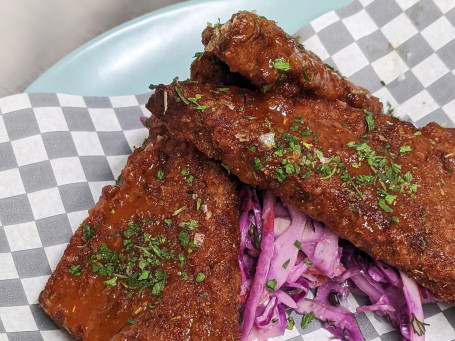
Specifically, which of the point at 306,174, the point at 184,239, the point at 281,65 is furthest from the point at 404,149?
the point at 184,239

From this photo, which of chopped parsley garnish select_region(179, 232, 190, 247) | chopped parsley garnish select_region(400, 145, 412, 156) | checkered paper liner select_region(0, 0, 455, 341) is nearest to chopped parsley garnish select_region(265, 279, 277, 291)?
checkered paper liner select_region(0, 0, 455, 341)

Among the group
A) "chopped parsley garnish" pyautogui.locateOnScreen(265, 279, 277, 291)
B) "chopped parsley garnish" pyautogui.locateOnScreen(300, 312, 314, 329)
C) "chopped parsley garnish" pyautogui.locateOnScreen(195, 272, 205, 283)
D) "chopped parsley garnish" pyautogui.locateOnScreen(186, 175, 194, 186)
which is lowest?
"chopped parsley garnish" pyautogui.locateOnScreen(300, 312, 314, 329)

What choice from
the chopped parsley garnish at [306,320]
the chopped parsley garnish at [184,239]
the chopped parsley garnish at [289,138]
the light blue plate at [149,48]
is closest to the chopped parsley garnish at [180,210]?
the chopped parsley garnish at [184,239]

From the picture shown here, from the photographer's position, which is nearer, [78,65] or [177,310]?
[177,310]

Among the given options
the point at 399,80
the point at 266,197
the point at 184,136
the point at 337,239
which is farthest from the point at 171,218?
the point at 399,80

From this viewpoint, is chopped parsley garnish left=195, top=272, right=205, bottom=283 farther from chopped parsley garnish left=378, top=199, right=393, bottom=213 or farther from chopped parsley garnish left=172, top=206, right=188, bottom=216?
chopped parsley garnish left=378, top=199, right=393, bottom=213

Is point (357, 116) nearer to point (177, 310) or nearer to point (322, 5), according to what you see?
point (177, 310)
